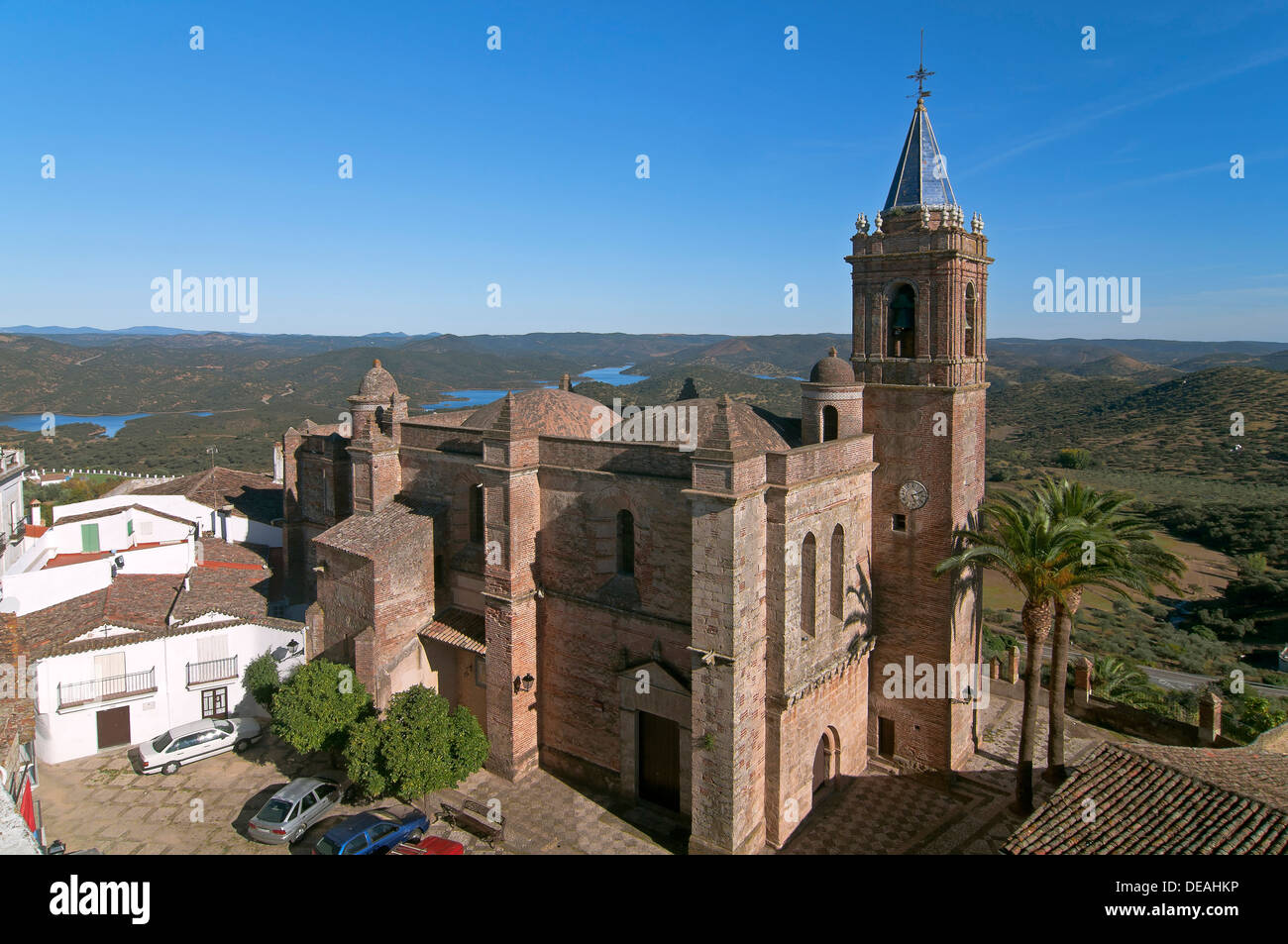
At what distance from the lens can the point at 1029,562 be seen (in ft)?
52.6

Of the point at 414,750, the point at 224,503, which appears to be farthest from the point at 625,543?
the point at 224,503

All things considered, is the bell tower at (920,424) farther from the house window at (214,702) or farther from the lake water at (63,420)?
the lake water at (63,420)

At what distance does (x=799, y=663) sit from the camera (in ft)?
51.9

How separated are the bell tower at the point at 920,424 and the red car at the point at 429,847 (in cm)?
1007

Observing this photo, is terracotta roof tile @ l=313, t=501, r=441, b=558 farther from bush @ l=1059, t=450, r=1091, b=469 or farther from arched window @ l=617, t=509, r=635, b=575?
bush @ l=1059, t=450, r=1091, b=469

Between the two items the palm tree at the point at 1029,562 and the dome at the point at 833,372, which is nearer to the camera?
the palm tree at the point at 1029,562

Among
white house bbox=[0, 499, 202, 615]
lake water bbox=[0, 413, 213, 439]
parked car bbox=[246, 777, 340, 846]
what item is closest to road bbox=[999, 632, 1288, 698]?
parked car bbox=[246, 777, 340, 846]

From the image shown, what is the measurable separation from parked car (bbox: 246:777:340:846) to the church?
2.44m

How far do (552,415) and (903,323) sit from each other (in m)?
8.75

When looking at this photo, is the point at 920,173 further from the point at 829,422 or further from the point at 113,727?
the point at 113,727

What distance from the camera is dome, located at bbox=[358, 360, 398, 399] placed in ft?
72.7

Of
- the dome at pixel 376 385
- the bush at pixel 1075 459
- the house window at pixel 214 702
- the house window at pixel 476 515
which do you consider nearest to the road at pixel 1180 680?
the house window at pixel 476 515

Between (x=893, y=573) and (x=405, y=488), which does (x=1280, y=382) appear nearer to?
(x=893, y=573)

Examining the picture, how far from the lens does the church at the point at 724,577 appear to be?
1509 cm
